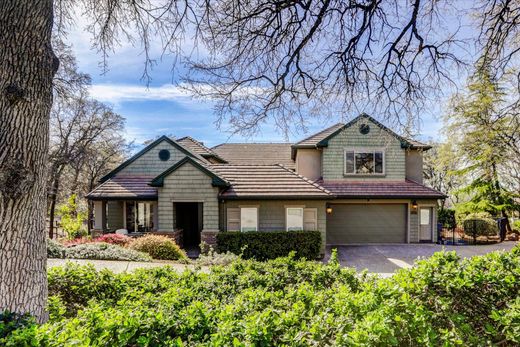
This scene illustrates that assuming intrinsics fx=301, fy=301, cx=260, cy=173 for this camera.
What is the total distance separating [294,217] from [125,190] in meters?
8.53

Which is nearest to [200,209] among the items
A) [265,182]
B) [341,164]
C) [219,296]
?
[265,182]

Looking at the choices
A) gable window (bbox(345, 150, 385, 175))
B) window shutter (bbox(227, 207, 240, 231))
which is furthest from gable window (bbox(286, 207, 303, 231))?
gable window (bbox(345, 150, 385, 175))

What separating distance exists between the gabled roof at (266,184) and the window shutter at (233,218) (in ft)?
2.42

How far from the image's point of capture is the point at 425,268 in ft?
13.6

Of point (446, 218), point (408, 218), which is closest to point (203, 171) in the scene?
point (408, 218)

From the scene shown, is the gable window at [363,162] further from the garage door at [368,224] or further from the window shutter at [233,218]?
the window shutter at [233,218]

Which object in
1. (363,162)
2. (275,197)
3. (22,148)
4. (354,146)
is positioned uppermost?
Answer: (354,146)

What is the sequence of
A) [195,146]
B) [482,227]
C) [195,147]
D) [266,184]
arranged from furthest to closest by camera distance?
[195,146], [195,147], [482,227], [266,184]

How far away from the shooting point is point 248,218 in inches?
538

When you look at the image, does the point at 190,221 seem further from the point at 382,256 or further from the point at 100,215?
the point at 382,256

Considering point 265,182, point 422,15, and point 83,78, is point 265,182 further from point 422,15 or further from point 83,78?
point 83,78

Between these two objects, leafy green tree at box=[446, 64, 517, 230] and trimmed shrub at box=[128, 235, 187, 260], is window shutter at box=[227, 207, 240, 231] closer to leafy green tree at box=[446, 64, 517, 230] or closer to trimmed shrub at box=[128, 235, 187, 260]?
trimmed shrub at box=[128, 235, 187, 260]

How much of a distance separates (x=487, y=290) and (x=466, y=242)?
15.4 metres

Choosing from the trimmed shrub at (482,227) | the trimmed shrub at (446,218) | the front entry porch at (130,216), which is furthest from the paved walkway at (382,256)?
the front entry porch at (130,216)
